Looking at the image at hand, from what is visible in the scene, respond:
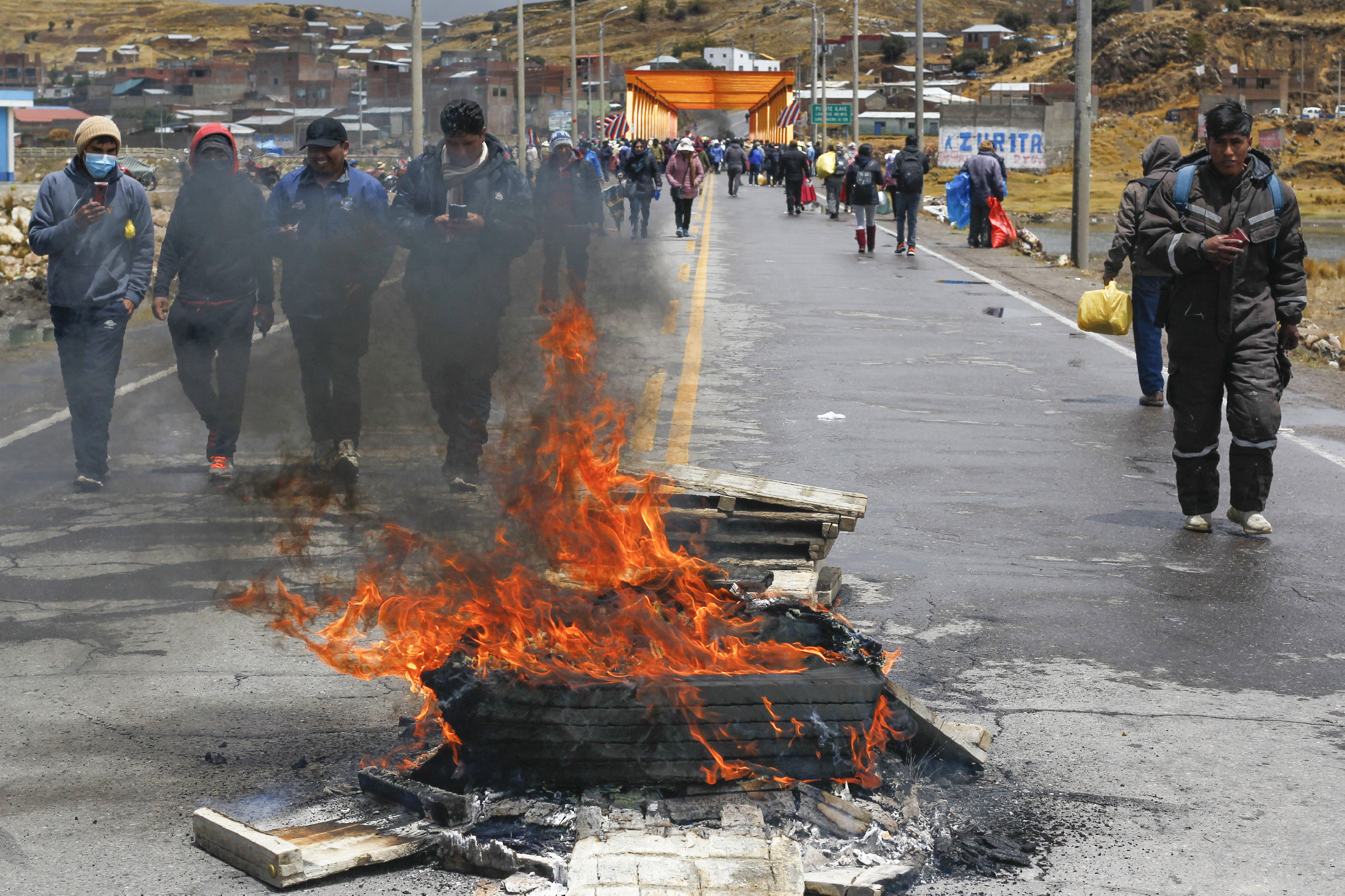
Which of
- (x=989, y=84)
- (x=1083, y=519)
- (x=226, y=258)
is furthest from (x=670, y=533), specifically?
(x=989, y=84)

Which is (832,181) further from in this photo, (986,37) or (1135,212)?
(986,37)

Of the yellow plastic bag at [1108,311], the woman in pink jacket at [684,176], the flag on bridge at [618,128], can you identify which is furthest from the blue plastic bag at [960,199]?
the flag on bridge at [618,128]

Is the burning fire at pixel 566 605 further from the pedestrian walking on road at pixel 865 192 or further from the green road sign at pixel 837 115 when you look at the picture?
the green road sign at pixel 837 115

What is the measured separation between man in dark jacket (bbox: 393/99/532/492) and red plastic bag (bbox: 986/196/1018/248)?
20.8 m

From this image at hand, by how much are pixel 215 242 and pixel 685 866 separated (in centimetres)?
576

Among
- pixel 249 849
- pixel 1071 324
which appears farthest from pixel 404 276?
pixel 1071 324

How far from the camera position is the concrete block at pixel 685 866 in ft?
11.2

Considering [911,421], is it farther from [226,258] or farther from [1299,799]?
[1299,799]

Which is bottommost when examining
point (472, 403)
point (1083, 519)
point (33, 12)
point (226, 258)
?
point (1083, 519)

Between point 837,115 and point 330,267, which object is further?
point 837,115

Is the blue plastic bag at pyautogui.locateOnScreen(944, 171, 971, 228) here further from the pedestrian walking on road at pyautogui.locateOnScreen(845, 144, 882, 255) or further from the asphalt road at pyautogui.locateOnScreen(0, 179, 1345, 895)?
the asphalt road at pyautogui.locateOnScreen(0, 179, 1345, 895)

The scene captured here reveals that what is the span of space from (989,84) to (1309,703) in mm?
142480

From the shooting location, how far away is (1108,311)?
35.5 feet

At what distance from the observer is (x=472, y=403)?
7977mm
